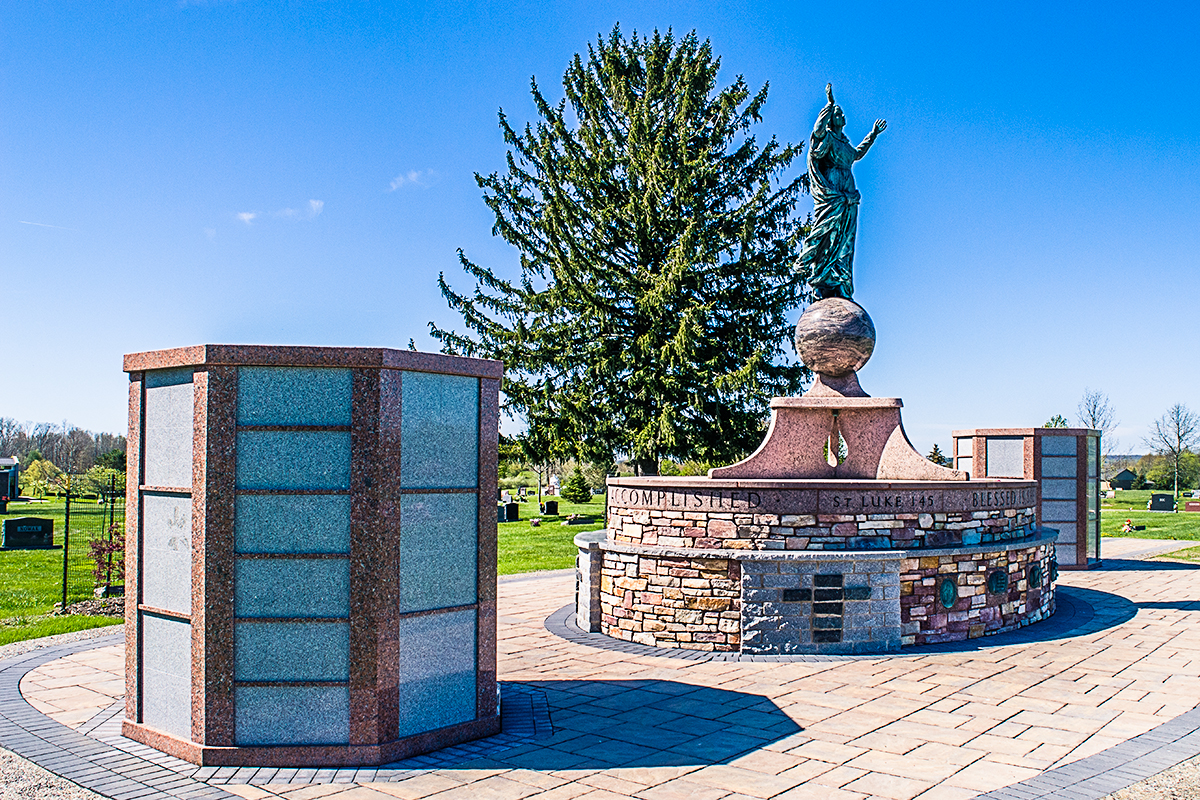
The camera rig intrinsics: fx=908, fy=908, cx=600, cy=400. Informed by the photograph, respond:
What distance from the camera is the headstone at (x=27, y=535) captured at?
22781mm

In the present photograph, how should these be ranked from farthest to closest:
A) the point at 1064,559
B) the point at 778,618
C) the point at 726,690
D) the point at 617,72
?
the point at 617,72 → the point at 1064,559 → the point at 778,618 → the point at 726,690

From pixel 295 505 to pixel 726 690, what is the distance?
13.8 ft

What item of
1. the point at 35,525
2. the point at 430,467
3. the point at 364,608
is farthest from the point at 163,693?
the point at 35,525

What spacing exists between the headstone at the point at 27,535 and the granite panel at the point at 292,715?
2042cm

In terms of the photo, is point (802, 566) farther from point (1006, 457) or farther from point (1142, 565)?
point (1142, 565)

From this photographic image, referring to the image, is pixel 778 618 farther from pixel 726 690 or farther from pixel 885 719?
pixel 885 719

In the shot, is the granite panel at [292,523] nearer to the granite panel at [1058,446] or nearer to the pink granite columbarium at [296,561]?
the pink granite columbarium at [296,561]

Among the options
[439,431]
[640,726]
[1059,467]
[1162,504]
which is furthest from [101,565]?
[1162,504]

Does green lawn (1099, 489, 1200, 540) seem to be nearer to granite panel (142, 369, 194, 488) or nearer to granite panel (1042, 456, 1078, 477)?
granite panel (1042, 456, 1078, 477)

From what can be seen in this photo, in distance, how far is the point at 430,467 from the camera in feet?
21.0

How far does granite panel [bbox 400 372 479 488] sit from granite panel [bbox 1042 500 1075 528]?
14.4 meters

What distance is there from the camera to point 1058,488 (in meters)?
17.5

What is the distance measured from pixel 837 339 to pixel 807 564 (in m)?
4.29

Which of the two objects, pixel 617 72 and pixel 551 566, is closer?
pixel 551 566
